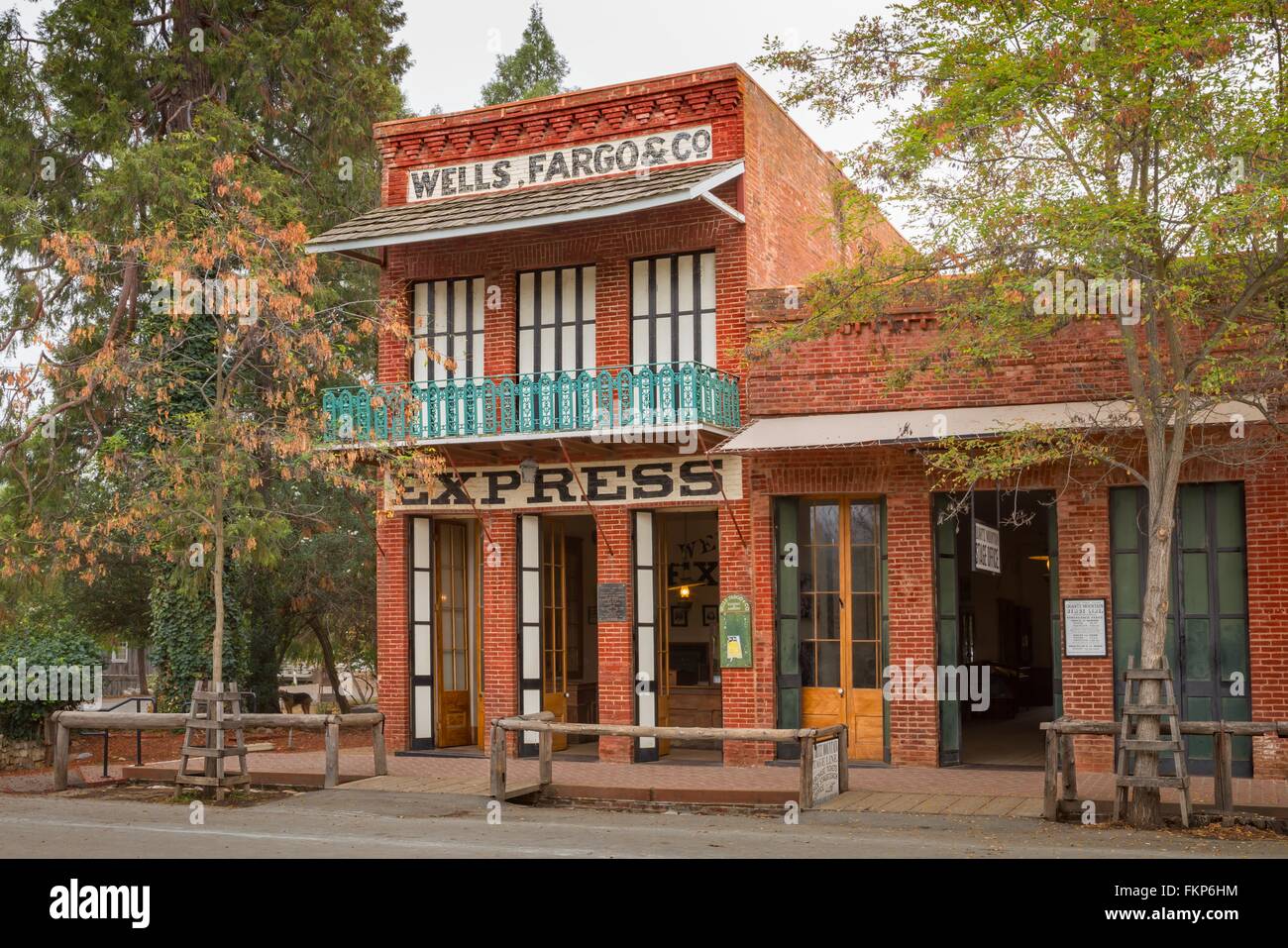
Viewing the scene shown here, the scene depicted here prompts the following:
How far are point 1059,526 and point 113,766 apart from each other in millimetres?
12629

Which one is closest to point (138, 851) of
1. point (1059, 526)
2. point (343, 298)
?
point (1059, 526)

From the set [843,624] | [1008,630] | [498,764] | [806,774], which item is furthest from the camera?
[1008,630]

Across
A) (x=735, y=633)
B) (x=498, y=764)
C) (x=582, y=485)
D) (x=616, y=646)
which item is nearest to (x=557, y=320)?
(x=582, y=485)

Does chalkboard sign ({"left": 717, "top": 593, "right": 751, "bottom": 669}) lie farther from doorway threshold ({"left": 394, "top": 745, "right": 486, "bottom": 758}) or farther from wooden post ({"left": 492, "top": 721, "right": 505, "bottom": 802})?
wooden post ({"left": 492, "top": 721, "right": 505, "bottom": 802})

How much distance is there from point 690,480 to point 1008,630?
32.2ft

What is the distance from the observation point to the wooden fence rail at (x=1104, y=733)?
12.3 meters

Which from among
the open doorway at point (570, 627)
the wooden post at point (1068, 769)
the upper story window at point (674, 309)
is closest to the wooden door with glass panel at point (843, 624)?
the upper story window at point (674, 309)

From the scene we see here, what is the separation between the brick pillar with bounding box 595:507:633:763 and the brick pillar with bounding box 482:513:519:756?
50.7 inches

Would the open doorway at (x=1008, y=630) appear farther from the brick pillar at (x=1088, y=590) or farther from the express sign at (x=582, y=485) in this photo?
the express sign at (x=582, y=485)

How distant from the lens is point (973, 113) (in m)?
12.9

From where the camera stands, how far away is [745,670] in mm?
18016

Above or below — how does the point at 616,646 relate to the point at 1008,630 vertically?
above

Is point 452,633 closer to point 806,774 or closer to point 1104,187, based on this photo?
point 806,774

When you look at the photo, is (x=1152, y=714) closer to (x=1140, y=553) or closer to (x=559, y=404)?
(x=1140, y=553)
